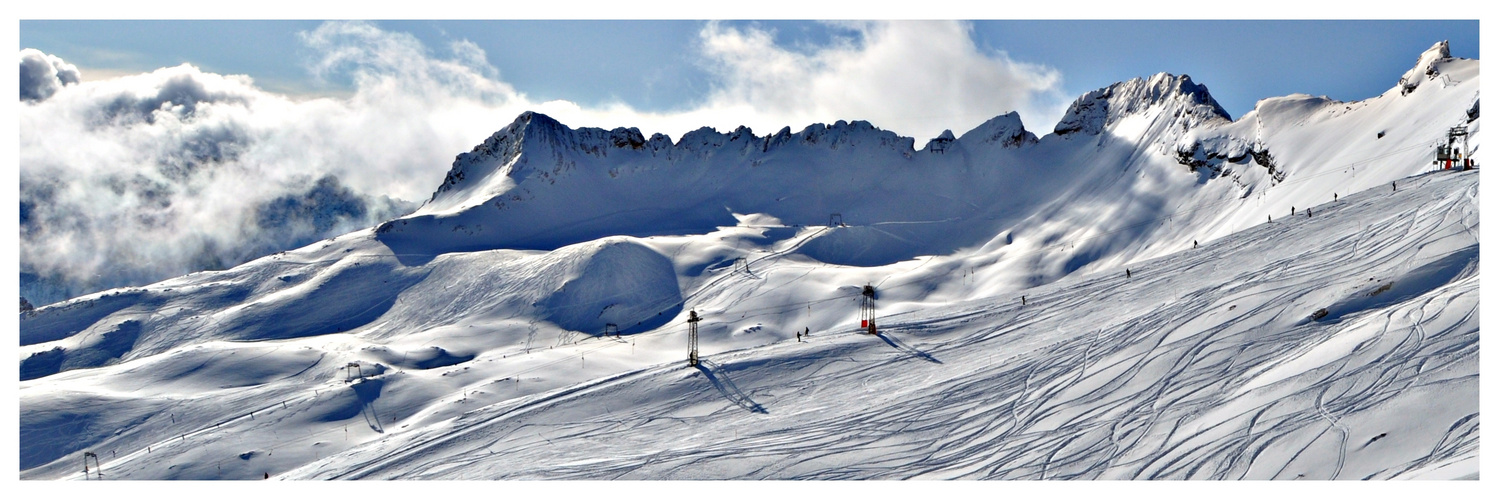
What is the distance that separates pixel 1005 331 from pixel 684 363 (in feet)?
55.1

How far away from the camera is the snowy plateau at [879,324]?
38.8 metres

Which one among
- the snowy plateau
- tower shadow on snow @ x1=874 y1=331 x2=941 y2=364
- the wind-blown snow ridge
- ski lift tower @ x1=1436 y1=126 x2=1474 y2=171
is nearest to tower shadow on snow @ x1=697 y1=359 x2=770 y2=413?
the snowy plateau

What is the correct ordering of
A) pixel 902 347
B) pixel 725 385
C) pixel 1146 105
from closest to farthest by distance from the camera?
pixel 725 385
pixel 902 347
pixel 1146 105

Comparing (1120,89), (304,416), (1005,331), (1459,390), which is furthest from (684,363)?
(1120,89)

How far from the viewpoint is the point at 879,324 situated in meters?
58.3

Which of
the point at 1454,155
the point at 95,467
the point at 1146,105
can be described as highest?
the point at 1146,105

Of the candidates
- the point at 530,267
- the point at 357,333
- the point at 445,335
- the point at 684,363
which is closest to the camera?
the point at 684,363

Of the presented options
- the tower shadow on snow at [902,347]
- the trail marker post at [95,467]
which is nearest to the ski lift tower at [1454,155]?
the tower shadow on snow at [902,347]

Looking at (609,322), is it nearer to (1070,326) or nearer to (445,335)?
(445,335)

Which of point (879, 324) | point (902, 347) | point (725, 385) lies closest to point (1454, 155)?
point (879, 324)

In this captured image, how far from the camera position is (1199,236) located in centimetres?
9119

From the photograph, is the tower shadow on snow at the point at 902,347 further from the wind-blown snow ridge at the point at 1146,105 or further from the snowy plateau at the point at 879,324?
the wind-blown snow ridge at the point at 1146,105

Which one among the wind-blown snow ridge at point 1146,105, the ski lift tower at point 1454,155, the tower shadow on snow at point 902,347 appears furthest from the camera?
the wind-blown snow ridge at point 1146,105

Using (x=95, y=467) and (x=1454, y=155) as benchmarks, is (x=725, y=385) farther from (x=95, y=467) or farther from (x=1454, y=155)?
(x=1454, y=155)
